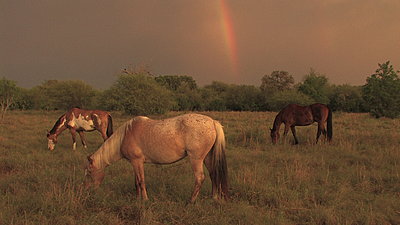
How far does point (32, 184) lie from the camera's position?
5.50 meters

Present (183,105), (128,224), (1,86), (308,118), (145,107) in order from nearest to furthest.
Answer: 1. (128,224)
2. (308,118)
3. (145,107)
4. (1,86)
5. (183,105)

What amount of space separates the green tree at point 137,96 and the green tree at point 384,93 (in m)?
20.8

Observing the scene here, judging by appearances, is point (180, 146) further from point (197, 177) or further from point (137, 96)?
point (137, 96)

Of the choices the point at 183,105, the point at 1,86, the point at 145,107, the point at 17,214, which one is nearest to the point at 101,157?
the point at 17,214

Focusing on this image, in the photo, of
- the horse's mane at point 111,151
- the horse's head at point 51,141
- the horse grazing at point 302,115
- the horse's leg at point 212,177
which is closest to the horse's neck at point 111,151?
the horse's mane at point 111,151

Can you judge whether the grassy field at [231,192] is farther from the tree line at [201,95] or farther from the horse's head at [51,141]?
the tree line at [201,95]

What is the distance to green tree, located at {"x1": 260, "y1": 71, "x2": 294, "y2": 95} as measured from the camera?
5203 cm

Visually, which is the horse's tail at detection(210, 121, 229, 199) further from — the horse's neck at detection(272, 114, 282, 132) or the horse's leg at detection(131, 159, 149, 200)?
the horse's neck at detection(272, 114, 282, 132)

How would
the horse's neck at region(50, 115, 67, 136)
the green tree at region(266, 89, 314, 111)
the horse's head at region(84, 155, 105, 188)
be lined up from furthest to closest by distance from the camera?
the green tree at region(266, 89, 314, 111)
the horse's neck at region(50, 115, 67, 136)
the horse's head at region(84, 155, 105, 188)

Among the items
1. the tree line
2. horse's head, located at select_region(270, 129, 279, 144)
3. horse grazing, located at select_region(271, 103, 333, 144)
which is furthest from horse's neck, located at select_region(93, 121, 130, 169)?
the tree line

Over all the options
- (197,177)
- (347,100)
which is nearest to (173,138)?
(197,177)

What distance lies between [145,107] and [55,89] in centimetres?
2240

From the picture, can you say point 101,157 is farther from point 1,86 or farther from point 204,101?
point 204,101

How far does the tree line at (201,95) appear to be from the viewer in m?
24.2
